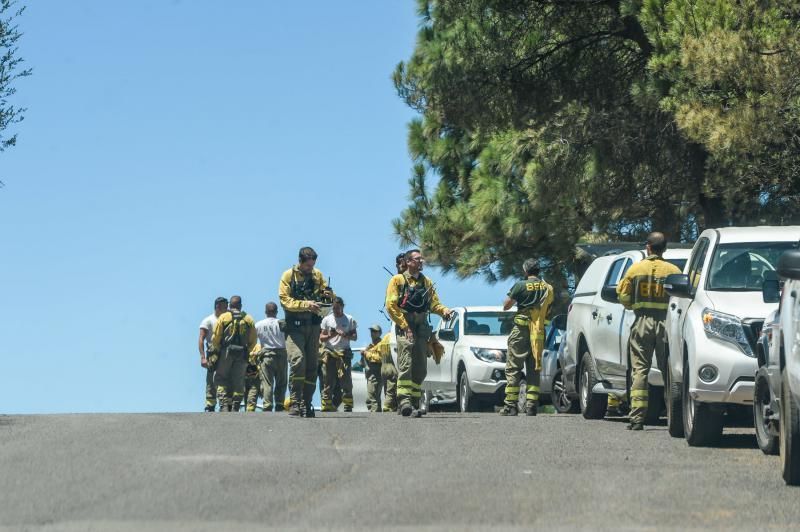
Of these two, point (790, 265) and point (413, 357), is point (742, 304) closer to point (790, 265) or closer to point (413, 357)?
point (790, 265)

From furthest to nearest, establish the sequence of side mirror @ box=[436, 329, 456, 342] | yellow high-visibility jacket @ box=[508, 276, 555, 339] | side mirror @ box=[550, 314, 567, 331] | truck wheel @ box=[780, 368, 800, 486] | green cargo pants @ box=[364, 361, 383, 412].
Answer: green cargo pants @ box=[364, 361, 383, 412]
side mirror @ box=[436, 329, 456, 342]
side mirror @ box=[550, 314, 567, 331]
yellow high-visibility jacket @ box=[508, 276, 555, 339]
truck wheel @ box=[780, 368, 800, 486]

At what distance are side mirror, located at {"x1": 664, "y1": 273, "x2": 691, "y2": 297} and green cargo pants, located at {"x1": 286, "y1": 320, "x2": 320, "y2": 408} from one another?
5.43 m

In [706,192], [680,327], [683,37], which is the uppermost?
[683,37]

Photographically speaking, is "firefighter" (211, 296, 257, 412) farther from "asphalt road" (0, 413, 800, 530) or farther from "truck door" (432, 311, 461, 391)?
"asphalt road" (0, 413, 800, 530)

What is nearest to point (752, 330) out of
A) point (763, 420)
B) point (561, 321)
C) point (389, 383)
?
point (763, 420)

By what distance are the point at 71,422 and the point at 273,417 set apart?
2.70m

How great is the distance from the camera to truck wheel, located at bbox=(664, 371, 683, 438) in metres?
13.9

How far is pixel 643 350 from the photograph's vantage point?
598 inches

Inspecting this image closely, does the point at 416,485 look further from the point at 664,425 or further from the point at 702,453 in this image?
the point at 664,425

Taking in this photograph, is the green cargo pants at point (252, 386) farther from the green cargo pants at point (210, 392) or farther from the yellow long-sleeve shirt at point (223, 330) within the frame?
the yellow long-sleeve shirt at point (223, 330)

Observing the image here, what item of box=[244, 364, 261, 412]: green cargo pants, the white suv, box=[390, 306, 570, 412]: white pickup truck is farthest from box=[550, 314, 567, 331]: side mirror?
box=[244, 364, 261, 412]: green cargo pants

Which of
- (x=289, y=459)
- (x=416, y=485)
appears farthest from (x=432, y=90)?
(x=416, y=485)

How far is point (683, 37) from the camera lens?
19594 millimetres

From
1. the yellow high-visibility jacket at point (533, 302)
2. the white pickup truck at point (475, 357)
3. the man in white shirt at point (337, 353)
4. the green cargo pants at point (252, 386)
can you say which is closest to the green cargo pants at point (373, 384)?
the man in white shirt at point (337, 353)
